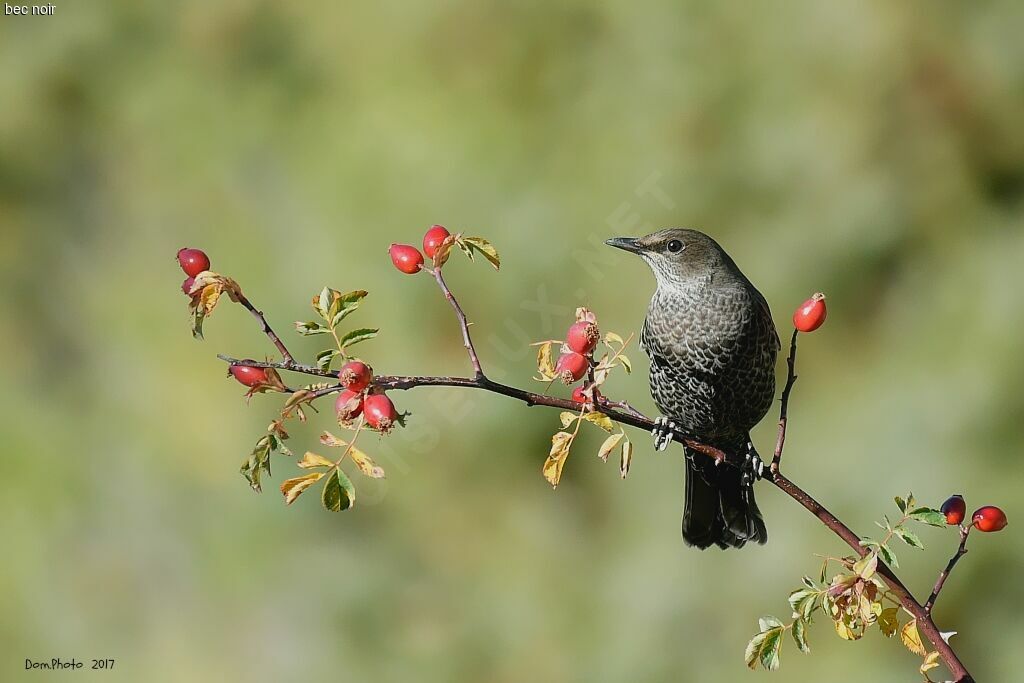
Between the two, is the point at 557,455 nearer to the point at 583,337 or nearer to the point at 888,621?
the point at 583,337

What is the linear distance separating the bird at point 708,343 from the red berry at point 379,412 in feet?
5.01

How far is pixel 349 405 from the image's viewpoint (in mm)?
1907

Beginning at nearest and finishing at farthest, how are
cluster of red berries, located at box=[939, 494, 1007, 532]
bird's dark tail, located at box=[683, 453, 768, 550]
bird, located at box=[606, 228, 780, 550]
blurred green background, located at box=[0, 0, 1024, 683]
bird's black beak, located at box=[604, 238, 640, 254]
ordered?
1. cluster of red berries, located at box=[939, 494, 1007, 532]
2. bird's black beak, located at box=[604, 238, 640, 254]
3. bird, located at box=[606, 228, 780, 550]
4. bird's dark tail, located at box=[683, 453, 768, 550]
5. blurred green background, located at box=[0, 0, 1024, 683]

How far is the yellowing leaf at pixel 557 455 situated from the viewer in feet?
6.48

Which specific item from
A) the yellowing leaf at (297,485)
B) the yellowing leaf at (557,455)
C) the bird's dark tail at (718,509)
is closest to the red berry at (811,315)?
the yellowing leaf at (557,455)

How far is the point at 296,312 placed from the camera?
21.8 ft

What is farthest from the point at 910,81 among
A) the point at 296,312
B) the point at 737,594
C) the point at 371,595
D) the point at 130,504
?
the point at 130,504

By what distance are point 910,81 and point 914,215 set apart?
33.3 inches

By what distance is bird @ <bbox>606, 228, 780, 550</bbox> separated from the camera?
3418mm

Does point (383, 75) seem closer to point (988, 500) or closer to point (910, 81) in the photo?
point (910, 81)

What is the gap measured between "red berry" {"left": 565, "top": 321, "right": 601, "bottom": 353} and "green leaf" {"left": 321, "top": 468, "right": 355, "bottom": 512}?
0.52 m

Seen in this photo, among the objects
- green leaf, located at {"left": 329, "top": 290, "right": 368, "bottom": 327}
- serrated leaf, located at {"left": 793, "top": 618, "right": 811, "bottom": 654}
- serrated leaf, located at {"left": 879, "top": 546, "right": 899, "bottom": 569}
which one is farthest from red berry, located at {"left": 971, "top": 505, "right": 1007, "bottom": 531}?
green leaf, located at {"left": 329, "top": 290, "right": 368, "bottom": 327}

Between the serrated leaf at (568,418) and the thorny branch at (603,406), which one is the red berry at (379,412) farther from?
the serrated leaf at (568,418)

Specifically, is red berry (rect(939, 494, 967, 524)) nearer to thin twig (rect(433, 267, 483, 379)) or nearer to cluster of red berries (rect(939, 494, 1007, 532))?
cluster of red berries (rect(939, 494, 1007, 532))
